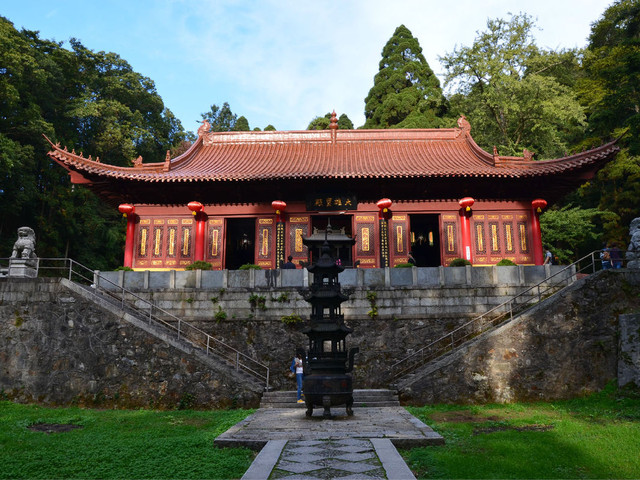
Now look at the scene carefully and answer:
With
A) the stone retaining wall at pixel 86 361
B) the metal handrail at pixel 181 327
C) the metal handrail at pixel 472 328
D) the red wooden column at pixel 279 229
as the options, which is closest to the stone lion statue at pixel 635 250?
the metal handrail at pixel 472 328

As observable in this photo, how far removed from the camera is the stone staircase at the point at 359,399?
11633mm

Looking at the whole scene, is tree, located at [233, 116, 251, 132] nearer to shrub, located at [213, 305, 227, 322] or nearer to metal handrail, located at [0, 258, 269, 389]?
metal handrail, located at [0, 258, 269, 389]

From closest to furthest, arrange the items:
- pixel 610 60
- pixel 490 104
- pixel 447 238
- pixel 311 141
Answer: pixel 447 238 < pixel 311 141 < pixel 610 60 < pixel 490 104

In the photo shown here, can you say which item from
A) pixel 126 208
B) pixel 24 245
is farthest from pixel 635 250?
pixel 24 245

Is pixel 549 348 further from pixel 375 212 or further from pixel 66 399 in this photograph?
pixel 66 399

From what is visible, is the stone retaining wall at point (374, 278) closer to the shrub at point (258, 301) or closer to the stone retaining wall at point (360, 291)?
the stone retaining wall at point (360, 291)

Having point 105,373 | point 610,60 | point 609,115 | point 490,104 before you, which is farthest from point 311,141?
point 610,60

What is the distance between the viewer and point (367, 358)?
1401 centimetres

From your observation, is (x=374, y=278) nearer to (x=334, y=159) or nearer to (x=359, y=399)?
(x=359, y=399)

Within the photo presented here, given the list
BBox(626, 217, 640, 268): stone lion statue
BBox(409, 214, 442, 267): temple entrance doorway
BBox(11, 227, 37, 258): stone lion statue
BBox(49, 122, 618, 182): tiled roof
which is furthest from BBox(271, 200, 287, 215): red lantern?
BBox(626, 217, 640, 268): stone lion statue

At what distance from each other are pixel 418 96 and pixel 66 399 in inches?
1222

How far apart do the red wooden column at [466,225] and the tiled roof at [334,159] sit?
1.24 meters

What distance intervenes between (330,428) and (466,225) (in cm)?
1232

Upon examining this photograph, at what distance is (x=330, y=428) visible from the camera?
340 inches
